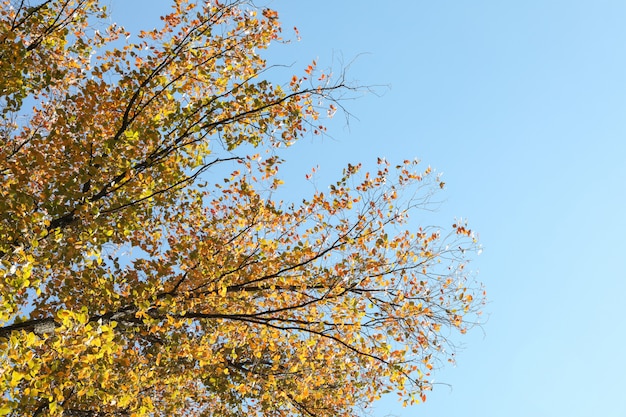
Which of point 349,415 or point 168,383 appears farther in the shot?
point 349,415

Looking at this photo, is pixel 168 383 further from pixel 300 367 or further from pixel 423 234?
pixel 423 234

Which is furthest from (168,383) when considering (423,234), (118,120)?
(423,234)

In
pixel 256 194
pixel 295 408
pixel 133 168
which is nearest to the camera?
pixel 133 168

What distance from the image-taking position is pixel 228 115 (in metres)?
7.95

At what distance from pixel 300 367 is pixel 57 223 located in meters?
4.49

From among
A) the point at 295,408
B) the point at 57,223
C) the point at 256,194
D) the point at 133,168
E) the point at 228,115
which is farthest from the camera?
the point at 295,408

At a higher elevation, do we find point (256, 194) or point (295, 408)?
point (256, 194)

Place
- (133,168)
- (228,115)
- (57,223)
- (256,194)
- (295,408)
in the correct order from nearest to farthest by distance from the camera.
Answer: (57,223), (133,168), (228,115), (256,194), (295,408)

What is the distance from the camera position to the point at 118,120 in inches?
304

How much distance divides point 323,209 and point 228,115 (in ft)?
7.87

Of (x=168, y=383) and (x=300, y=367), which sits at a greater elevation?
(x=300, y=367)

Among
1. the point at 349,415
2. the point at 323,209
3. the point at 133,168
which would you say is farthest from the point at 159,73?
the point at 349,415

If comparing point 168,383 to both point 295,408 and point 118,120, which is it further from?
point 118,120

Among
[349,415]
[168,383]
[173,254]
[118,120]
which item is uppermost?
[118,120]
